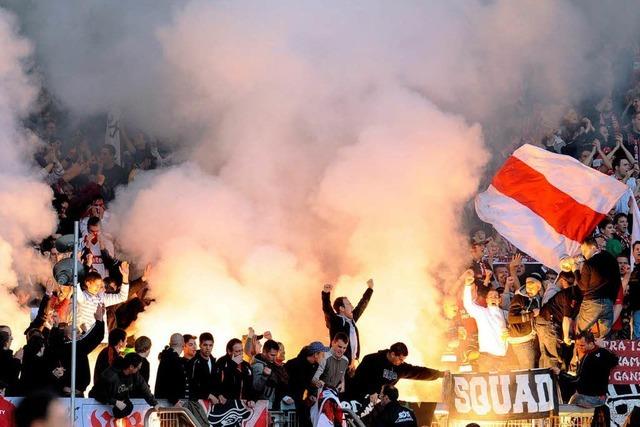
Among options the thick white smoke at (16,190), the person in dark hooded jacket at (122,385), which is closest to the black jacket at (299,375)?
A: the person in dark hooded jacket at (122,385)

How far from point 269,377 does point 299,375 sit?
0.87 feet

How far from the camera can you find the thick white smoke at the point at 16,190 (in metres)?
14.2

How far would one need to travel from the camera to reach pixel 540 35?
18.5 m

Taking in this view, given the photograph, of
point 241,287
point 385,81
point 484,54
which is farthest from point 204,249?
point 484,54

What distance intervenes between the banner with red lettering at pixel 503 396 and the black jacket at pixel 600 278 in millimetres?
1405

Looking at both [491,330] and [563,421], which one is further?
[491,330]

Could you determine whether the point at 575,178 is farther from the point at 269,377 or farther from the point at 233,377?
the point at 233,377

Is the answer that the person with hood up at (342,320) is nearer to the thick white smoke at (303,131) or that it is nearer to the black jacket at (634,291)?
the thick white smoke at (303,131)

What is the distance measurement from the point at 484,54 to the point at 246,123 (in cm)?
331

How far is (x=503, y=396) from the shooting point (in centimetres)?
Result: 1276

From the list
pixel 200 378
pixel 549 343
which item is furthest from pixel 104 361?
pixel 549 343

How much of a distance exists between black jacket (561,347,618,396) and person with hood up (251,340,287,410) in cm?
285

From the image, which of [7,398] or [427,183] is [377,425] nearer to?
[7,398]

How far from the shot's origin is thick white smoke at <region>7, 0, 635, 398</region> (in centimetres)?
1530
